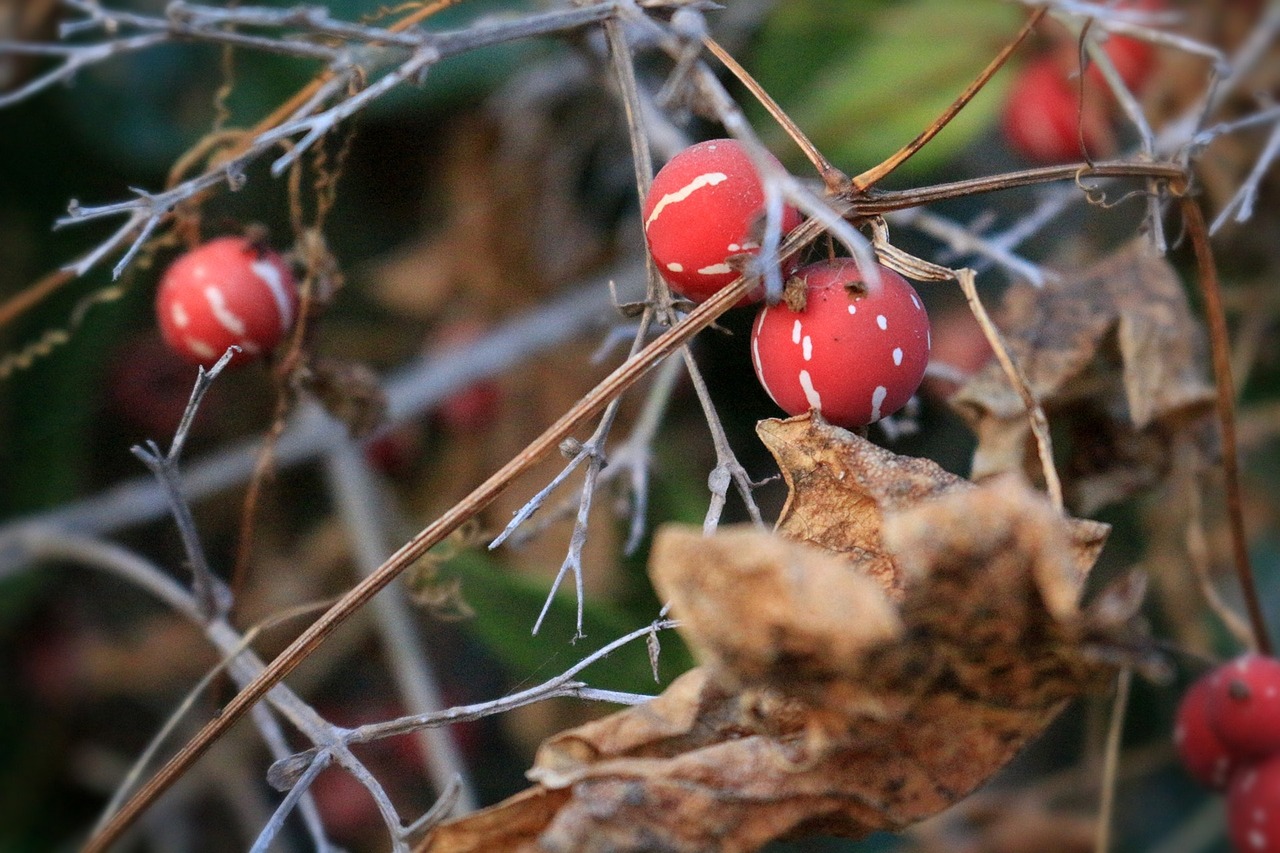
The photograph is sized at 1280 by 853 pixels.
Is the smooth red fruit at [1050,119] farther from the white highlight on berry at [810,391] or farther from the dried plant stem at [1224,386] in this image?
the white highlight on berry at [810,391]

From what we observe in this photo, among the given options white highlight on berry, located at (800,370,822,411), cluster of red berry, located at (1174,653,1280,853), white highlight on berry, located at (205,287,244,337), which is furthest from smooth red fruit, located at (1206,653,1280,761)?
white highlight on berry, located at (205,287,244,337)

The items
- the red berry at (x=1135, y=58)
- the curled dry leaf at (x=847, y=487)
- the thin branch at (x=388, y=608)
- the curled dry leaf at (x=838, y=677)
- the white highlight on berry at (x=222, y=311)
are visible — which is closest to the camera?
the curled dry leaf at (x=838, y=677)

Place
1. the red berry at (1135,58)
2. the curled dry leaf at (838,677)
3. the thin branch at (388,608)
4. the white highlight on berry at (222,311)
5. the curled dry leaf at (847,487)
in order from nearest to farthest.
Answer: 1. the curled dry leaf at (838,677)
2. the curled dry leaf at (847,487)
3. the white highlight on berry at (222,311)
4. the thin branch at (388,608)
5. the red berry at (1135,58)

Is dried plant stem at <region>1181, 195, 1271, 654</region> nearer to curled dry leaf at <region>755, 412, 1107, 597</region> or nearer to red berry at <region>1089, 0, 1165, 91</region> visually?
curled dry leaf at <region>755, 412, 1107, 597</region>

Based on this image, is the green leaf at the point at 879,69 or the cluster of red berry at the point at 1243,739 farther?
the green leaf at the point at 879,69

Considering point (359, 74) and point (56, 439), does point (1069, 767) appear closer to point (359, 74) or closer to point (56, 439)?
point (359, 74)

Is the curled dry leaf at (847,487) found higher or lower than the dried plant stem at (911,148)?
lower

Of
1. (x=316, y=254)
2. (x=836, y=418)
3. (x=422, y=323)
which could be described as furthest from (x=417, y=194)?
(x=836, y=418)

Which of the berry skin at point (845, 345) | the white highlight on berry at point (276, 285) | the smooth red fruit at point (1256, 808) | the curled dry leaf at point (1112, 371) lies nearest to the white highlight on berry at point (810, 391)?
the berry skin at point (845, 345)
